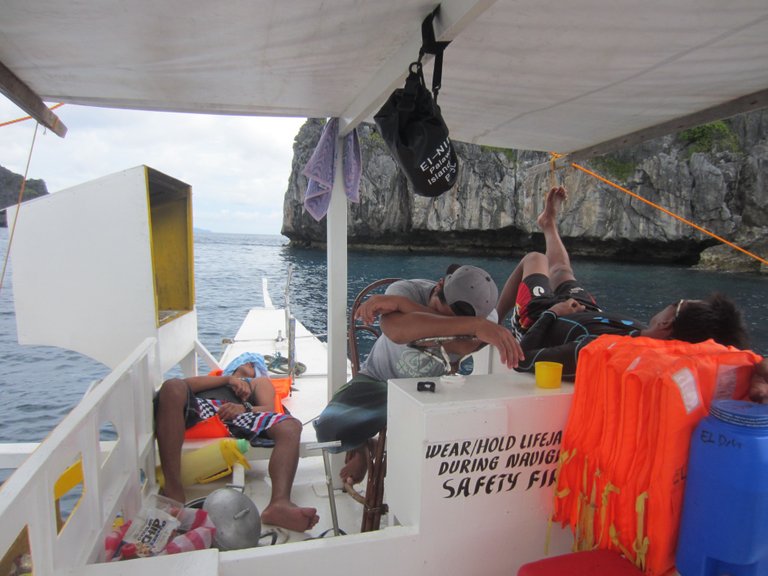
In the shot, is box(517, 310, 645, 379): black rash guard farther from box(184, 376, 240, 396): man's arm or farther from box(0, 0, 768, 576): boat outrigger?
box(184, 376, 240, 396): man's arm

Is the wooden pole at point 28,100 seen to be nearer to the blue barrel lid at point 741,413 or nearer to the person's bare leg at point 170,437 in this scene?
the person's bare leg at point 170,437

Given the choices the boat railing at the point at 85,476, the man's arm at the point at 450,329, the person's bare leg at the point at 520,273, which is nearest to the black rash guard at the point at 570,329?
Result: the man's arm at the point at 450,329

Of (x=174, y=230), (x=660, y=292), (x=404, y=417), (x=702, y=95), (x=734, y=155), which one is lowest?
(x=660, y=292)

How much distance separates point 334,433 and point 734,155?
38.8 m

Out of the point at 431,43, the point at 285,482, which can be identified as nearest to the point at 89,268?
the point at 285,482

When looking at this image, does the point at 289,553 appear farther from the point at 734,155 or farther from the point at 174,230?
the point at 734,155

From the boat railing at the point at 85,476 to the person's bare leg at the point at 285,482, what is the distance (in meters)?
0.57

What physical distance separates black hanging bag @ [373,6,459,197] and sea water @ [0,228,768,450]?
266 centimetres

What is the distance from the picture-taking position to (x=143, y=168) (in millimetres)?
2967

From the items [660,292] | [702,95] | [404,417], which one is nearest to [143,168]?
[404,417]

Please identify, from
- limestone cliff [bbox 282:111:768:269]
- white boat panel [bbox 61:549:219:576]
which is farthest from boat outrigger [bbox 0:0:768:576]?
limestone cliff [bbox 282:111:768:269]

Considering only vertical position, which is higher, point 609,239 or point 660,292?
point 609,239

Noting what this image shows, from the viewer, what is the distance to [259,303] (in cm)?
1983

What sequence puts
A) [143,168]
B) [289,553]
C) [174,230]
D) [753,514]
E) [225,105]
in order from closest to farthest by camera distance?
[753,514] → [289,553] → [225,105] → [143,168] → [174,230]
